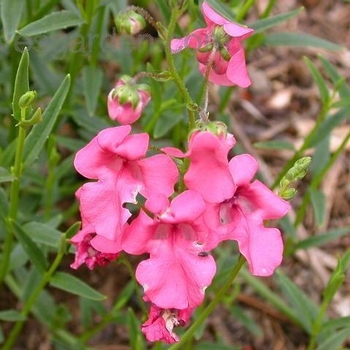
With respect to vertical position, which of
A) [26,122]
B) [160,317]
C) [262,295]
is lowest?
[262,295]

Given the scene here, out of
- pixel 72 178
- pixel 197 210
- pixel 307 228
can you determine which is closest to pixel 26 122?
pixel 197 210

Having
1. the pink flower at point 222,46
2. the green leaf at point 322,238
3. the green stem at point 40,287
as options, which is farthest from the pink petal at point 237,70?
the green leaf at point 322,238

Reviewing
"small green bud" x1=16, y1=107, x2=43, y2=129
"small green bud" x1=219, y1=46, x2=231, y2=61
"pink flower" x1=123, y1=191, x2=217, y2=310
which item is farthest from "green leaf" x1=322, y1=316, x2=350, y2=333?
"small green bud" x1=16, y1=107, x2=43, y2=129

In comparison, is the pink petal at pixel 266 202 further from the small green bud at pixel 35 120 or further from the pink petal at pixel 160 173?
the small green bud at pixel 35 120

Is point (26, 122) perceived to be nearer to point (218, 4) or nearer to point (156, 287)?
point (156, 287)

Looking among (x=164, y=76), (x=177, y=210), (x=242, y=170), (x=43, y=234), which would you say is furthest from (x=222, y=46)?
(x=43, y=234)

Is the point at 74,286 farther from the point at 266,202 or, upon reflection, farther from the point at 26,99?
the point at 266,202
